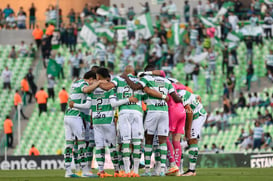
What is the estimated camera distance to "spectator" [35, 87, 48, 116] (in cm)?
4441

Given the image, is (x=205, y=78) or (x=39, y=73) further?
(x=39, y=73)

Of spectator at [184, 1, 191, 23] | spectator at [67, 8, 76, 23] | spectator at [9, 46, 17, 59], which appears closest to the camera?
spectator at [184, 1, 191, 23]

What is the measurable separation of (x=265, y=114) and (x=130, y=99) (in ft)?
63.6

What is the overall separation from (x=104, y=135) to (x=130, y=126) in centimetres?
80

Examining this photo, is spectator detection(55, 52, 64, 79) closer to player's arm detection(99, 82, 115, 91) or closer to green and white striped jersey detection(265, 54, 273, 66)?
green and white striped jersey detection(265, 54, 273, 66)

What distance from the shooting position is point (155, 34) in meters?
47.2

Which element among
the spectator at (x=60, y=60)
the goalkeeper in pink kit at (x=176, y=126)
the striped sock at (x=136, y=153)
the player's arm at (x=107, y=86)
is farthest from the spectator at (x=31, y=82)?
the striped sock at (x=136, y=153)

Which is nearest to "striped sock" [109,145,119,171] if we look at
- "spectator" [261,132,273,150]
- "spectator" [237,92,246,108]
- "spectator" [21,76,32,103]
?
"spectator" [261,132,273,150]

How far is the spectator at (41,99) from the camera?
1748 inches

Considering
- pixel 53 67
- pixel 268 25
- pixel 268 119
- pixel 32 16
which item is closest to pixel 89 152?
pixel 268 119

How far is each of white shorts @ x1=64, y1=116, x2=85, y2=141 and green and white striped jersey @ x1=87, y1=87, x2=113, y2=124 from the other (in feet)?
2.12

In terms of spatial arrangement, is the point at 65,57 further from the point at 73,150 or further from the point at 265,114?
the point at 73,150

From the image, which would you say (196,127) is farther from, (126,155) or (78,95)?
(78,95)

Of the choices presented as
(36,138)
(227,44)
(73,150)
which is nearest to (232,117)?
(227,44)
